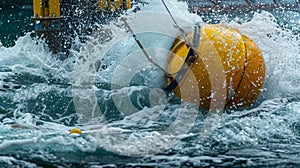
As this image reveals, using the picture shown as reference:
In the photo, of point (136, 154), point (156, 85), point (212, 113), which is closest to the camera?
point (136, 154)

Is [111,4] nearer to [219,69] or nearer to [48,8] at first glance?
[48,8]

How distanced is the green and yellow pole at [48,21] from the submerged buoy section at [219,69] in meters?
2.51

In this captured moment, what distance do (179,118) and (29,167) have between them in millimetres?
1497

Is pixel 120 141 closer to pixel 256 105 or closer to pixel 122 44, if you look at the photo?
pixel 256 105

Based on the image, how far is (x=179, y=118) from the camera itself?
412cm

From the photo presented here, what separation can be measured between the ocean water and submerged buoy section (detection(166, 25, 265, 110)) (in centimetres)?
15

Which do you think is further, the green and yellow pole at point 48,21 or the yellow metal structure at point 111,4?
the yellow metal structure at point 111,4

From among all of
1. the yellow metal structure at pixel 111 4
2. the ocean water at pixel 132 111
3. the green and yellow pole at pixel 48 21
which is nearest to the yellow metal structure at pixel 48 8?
the green and yellow pole at pixel 48 21

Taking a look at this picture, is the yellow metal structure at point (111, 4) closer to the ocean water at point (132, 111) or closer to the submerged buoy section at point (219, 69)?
the ocean water at point (132, 111)

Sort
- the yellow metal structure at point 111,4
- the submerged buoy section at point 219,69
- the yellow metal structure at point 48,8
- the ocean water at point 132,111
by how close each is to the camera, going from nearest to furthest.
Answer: the ocean water at point 132,111 < the submerged buoy section at point 219,69 < the yellow metal structure at point 48,8 < the yellow metal structure at point 111,4

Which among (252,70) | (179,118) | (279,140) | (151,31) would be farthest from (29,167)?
(151,31)

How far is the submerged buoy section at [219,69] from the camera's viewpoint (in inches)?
158

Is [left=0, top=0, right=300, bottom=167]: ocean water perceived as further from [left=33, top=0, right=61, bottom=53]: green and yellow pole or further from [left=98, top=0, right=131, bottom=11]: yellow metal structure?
[left=98, top=0, right=131, bottom=11]: yellow metal structure

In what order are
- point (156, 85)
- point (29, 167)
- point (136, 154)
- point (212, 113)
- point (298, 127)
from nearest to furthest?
point (29, 167) < point (136, 154) < point (298, 127) < point (212, 113) < point (156, 85)
